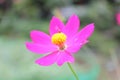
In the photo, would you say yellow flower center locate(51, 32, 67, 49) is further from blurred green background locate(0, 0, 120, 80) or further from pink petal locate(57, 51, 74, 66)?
blurred green background locate(0, 0, 120, 80)

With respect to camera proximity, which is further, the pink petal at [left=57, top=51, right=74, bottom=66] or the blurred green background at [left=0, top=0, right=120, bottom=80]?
the blurred green background at [left=0, top=0, right=120, bottom=80]

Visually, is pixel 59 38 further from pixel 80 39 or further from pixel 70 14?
pixel 70 14

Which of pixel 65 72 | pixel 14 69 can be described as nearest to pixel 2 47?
pixel 14 69

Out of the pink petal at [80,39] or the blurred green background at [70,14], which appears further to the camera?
the blurred green background at [70,14]

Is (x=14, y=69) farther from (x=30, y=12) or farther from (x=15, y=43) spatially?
(x=30, y=12)

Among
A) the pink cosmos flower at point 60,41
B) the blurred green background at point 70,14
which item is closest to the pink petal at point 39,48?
the pink cosmos flower at point 60,41

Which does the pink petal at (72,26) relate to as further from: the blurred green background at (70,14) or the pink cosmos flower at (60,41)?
the blurred green background at (70,14)

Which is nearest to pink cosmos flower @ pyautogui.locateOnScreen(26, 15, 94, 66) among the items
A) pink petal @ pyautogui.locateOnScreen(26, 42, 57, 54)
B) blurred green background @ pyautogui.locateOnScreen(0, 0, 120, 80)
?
pink petal @ pyautogui.locateOnScreen(26, 42, 57, 54)
